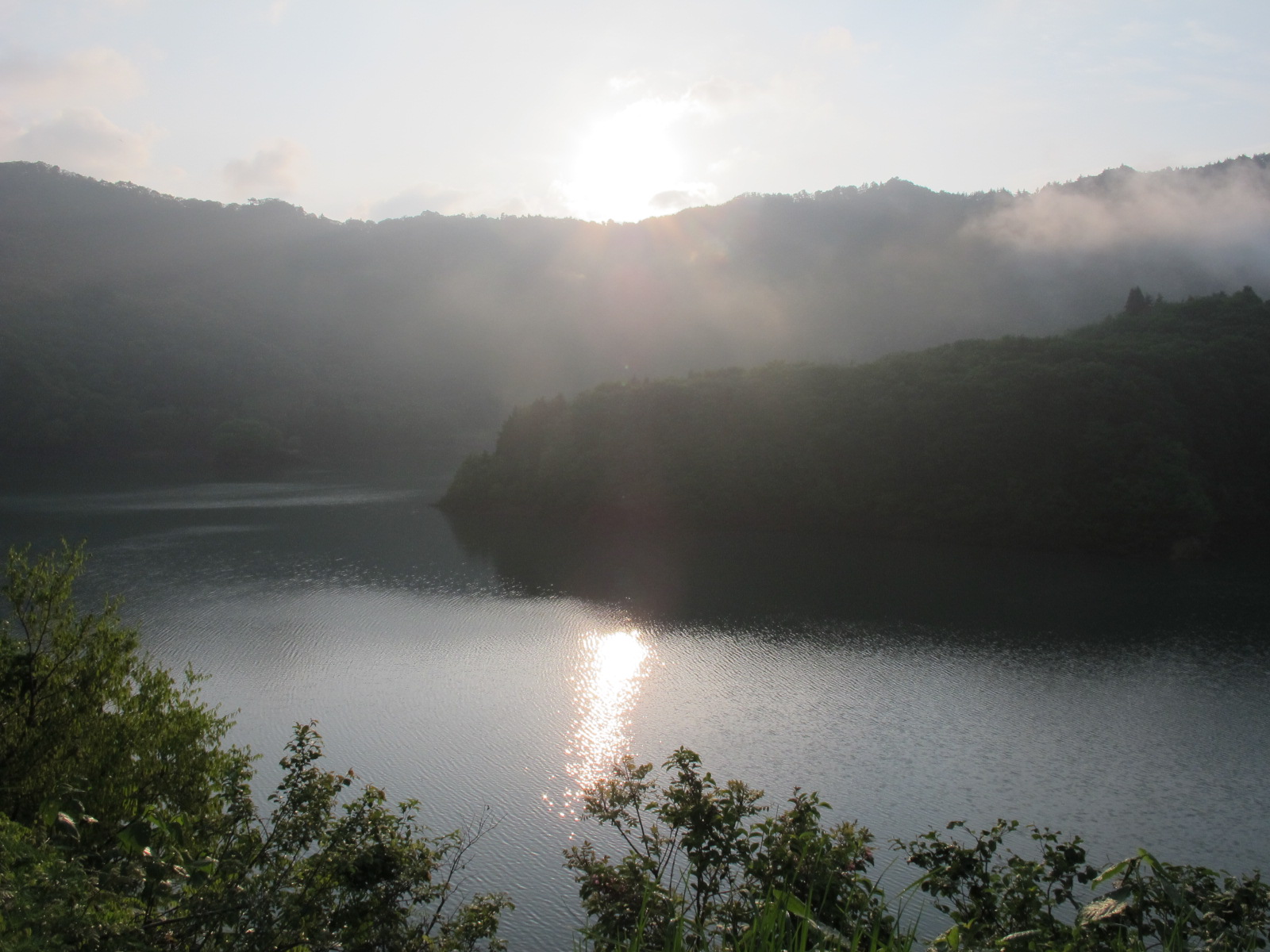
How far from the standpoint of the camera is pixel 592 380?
241ft

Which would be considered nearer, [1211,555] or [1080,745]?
[1080,745]

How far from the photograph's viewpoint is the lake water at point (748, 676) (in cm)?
1057

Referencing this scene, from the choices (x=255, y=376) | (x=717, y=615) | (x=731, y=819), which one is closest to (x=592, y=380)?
(x=255, y=376)

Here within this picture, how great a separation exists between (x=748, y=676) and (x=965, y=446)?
21.8 metres

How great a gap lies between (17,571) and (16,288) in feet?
269

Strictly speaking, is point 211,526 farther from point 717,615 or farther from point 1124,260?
point 1124,260

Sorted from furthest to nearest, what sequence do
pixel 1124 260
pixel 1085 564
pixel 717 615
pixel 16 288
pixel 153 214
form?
1. pixel 153 214
2. pixel 16 288
3. pixel 1124 260
4. pixel 1085 564
5. pixel 717 615

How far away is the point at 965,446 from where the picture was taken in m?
34.1

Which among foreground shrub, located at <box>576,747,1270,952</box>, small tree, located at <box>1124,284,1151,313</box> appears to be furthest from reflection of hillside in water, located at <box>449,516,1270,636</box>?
small tree, located at <box>1124,284,1151,313</box>

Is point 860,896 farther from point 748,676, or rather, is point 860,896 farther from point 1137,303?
point 1137,303

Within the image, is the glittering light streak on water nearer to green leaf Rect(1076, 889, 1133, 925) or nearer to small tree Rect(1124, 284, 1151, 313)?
green leaf Rect(1076, 889, 1133, 925)

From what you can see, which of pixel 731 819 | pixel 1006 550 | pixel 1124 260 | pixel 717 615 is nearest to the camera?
pixel 731 819

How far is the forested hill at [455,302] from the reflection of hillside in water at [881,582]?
3332cm

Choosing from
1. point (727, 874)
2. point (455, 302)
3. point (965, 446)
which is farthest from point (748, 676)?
point (455, 302)
